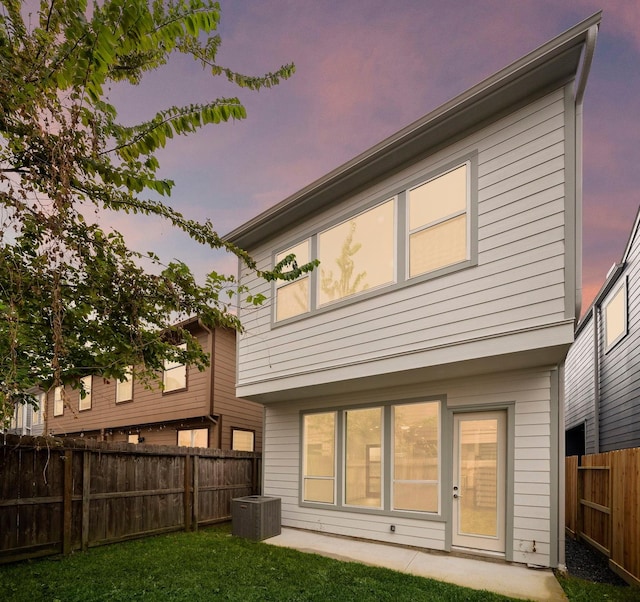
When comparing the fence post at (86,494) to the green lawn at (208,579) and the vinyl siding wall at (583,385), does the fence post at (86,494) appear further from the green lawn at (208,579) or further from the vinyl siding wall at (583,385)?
the vinyl siding wall at (583,385)

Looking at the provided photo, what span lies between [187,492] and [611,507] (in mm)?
7492

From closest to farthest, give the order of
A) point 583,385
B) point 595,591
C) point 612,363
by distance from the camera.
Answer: point 595,591
point 612,363
point 583,385

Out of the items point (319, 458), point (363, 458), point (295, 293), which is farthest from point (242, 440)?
point (295, 293)

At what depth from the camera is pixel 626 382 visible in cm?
1073

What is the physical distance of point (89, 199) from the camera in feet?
11.9

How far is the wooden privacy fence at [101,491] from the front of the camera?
6.53 metres

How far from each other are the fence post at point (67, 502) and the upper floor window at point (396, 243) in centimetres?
452

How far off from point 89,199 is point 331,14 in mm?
7729

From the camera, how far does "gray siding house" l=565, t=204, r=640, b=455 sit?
1031 centimetres

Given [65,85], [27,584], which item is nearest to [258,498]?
[27,584]

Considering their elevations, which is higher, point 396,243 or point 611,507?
point 396,243

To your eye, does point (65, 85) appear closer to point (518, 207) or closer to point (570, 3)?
point (518, 207)

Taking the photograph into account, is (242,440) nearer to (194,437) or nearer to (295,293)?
(194,437)

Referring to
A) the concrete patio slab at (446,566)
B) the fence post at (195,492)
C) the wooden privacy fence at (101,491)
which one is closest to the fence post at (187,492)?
the wooden privacy fence at (101,491)
